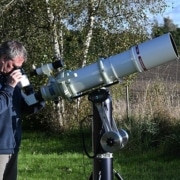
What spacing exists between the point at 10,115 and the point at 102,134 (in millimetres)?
681

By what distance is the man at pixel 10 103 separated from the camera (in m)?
3.33

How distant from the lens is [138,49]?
3.12 meters

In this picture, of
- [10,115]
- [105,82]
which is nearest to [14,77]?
[10,115]

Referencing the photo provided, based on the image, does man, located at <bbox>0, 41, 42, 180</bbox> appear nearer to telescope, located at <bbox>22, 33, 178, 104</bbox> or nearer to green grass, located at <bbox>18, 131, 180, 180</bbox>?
telescope, located at <bbox>22, 33, 178, 104</bbox>

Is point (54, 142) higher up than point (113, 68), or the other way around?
point (54, 142)

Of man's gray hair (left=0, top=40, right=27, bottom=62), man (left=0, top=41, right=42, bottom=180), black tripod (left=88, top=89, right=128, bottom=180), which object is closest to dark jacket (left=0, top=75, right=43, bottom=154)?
man (left=0, top=41, right=42, bottom=180)

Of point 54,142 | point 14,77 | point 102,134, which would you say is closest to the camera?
point 102,134

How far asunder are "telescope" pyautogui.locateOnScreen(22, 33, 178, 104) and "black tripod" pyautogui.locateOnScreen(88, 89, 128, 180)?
3.6 inches

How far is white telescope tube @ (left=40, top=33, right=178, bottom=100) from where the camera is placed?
3.07 m

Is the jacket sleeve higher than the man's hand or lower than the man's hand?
lower

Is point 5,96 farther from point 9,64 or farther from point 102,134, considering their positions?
point 102,134

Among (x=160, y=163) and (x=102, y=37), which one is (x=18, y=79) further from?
(x=102, y=37)

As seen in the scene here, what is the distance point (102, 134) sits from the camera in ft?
10.3

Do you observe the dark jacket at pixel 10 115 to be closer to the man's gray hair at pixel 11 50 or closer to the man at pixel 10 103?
the man at pixel 10 103
